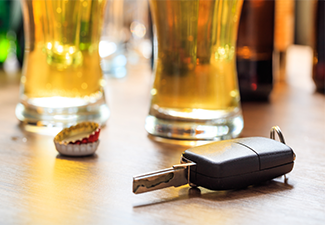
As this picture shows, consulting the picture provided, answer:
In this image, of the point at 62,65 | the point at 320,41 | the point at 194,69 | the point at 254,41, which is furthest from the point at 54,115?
the point at 320,41

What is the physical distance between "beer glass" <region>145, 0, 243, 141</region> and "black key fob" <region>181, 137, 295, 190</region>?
0.10 metres

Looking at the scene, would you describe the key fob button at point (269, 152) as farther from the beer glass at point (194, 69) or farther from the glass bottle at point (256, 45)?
the glass bottle at point (256, 45)

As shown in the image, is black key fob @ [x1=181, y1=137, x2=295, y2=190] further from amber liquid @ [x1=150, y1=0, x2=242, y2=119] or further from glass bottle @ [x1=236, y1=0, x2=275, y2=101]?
glass bottle @ [x1=236, y1=0, x2=275, y2=101]

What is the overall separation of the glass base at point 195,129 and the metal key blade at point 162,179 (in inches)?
4.5

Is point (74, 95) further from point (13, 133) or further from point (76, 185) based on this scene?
point (76, 185)

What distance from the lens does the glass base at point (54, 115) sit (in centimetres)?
39

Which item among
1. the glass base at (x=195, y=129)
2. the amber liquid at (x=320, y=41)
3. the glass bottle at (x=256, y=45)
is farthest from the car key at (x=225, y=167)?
the amber liquid at (x=320, y=41)

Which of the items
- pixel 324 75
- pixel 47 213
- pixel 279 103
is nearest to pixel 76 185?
pixel 47 213

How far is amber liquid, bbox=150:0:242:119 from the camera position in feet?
1.08

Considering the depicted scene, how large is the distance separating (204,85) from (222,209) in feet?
0.51

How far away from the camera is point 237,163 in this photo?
223 mm

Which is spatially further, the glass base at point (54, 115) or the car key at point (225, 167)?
the glass base at point (54, 115)

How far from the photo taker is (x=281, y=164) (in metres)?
0.24

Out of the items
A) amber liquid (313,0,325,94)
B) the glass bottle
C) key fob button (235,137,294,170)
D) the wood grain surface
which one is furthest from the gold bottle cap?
amber liquid (313,0,325,94)
